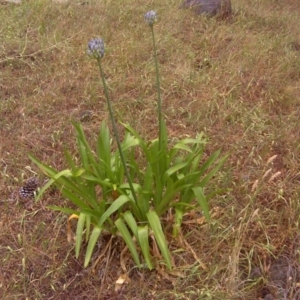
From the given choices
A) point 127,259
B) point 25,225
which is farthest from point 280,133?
point 25,225

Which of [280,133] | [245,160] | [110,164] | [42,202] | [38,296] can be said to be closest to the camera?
[38,296]

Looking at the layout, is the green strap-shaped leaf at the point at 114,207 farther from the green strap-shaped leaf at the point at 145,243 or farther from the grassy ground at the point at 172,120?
the grassy ground at the point at 172,120

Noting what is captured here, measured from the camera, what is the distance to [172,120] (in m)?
3.29

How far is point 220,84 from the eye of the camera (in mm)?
3637

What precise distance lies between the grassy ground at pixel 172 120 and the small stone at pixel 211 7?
14 cm

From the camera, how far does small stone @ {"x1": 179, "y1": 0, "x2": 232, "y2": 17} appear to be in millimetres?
4930

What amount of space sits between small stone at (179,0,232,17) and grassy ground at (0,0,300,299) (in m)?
0.14

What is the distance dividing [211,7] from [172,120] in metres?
2.26

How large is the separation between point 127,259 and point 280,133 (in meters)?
1.49

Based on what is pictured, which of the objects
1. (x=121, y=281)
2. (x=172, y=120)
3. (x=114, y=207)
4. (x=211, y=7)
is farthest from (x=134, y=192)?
(x=211, y=7)

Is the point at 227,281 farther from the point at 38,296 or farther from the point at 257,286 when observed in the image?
the point at 38,296

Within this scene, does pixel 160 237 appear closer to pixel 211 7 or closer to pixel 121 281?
pixel 121 281

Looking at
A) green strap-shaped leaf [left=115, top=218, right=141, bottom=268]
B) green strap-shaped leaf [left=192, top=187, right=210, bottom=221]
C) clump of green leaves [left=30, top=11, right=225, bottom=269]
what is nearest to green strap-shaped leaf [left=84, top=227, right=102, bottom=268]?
clump of green leaves [left=30, top=11, right=225, bottom=269]

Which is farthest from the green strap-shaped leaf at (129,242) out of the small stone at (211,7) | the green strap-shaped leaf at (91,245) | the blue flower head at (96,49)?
the small stone at (211,7)
